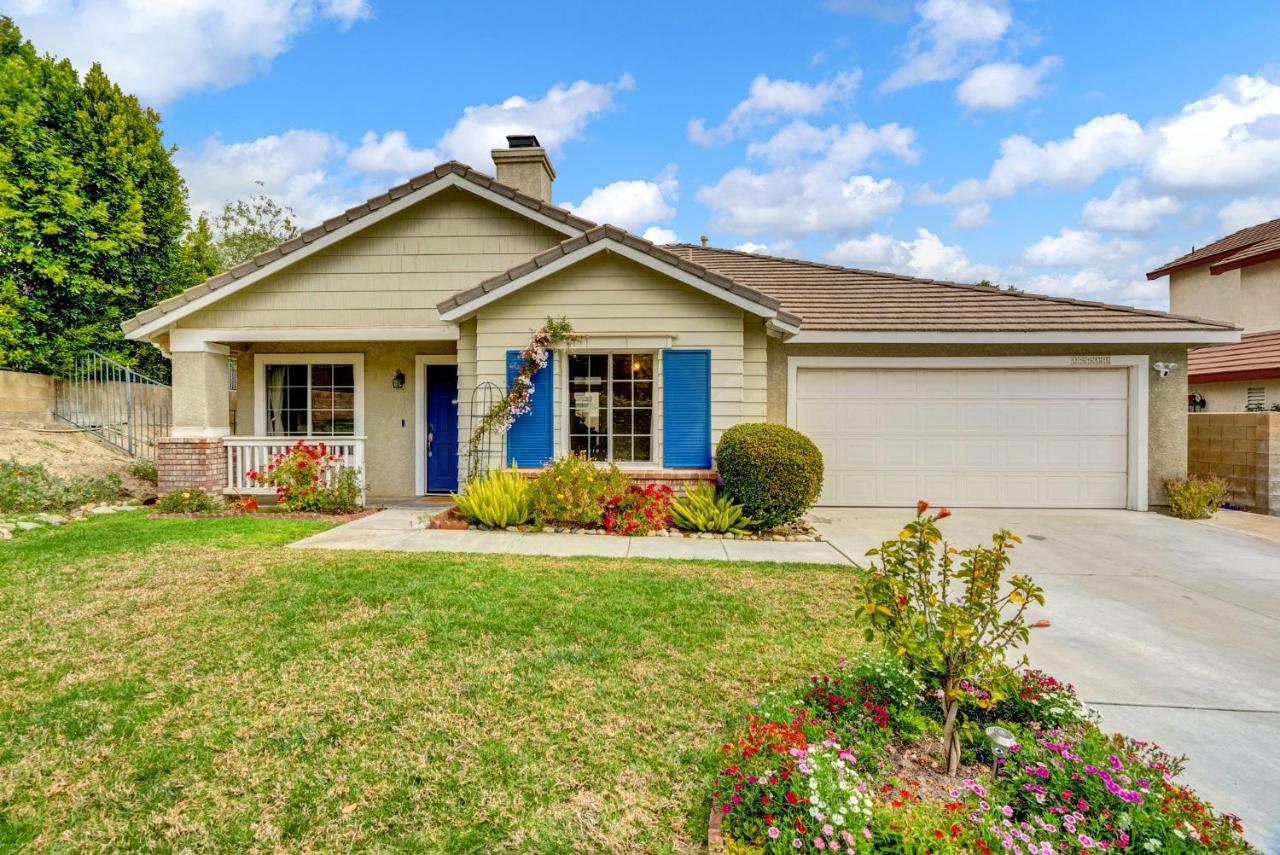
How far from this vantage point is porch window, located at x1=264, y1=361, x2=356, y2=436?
10391 millimetres

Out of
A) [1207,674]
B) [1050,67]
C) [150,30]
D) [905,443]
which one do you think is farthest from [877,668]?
[150,30]

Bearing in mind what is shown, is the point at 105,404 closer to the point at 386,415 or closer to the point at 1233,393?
the point at 386,415

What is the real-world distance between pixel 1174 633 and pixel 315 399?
1165 cm

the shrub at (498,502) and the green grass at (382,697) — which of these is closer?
the green grass at (382,697)

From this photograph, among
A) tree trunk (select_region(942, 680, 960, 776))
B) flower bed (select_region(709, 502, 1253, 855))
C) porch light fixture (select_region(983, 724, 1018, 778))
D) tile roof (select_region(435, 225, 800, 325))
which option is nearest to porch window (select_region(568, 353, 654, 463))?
tile roof (select_region(435, 225, 800, 325))

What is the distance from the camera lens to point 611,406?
857 cm

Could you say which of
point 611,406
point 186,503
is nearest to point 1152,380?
point 611,406

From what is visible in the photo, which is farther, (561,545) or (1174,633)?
(561,545)

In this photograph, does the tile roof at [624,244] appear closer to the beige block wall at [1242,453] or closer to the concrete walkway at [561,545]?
the concrete walkway at [561,545]

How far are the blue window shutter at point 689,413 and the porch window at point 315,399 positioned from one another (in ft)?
19.3

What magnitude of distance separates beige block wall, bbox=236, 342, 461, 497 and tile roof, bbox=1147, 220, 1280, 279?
1986 centimetres

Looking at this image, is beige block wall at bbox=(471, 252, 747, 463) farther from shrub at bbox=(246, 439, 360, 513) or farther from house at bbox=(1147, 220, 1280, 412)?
house at bbox=(1147, 220, 1280, 412)

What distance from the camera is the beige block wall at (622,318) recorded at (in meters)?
8.28

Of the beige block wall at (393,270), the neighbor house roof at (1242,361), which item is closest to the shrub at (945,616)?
the beige block wall at (393,270)
